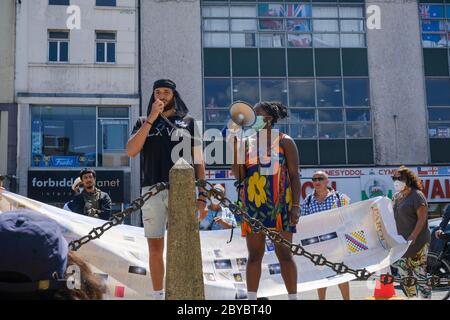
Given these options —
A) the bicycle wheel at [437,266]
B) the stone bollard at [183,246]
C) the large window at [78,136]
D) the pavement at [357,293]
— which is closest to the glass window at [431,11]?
the large window at [78,136]

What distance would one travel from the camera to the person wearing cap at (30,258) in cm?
172

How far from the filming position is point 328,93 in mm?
23266

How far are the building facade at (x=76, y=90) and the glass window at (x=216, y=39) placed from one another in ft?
10.4

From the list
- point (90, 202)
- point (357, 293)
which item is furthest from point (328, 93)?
point (90, 202)

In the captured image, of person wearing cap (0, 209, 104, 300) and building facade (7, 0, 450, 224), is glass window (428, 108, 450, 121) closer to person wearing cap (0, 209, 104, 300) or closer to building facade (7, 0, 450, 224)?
building facade (7, 0, 450, 224)

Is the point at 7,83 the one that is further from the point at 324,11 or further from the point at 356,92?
the point at 356,92

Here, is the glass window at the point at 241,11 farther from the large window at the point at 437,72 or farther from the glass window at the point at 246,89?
the large window at the point at 437,72

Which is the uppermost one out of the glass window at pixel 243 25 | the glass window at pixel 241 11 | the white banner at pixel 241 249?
the glass window at pixel 241 11

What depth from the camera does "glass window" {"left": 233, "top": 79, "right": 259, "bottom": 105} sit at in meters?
22.9

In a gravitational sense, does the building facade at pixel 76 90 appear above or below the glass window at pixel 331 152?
above

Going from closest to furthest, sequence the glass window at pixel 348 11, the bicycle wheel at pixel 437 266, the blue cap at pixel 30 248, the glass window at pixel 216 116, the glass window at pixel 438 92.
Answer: the blue cap at pixel 30 248, the bicycle wheel at pixel 437 266, the glass window at pixel 216 116, the glass window at pixel 348 11, the glass window at pixel 438 92

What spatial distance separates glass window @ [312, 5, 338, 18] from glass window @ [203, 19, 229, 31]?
3923 millimetres

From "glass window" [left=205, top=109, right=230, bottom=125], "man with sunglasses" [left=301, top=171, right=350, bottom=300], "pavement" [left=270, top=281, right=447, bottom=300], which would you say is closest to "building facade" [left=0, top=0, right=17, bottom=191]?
"glass window" [left=205, top=109, right=230, bottom=125]

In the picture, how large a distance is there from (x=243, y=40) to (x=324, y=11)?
3.87 meters
